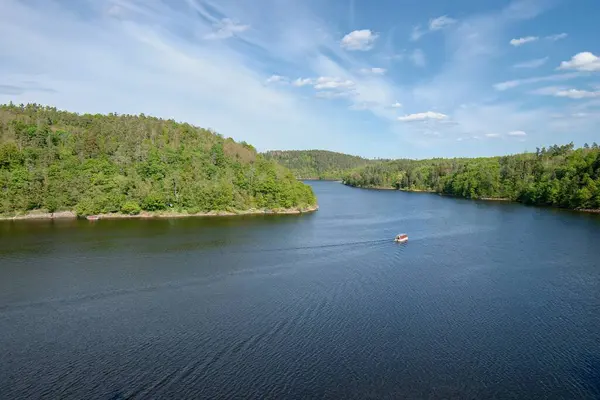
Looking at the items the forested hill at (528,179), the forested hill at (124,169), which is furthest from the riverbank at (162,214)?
the forested hill at (528,179)

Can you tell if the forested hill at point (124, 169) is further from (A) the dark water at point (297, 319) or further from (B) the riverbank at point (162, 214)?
(A) the dark water at point (297, 319)

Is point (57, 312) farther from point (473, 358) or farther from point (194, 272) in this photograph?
point (473, 358)

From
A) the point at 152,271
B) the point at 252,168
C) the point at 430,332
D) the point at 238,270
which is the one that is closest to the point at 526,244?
the point at 430,332

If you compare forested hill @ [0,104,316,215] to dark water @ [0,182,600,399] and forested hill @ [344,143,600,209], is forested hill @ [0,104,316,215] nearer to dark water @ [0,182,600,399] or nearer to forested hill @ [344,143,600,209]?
dark water @ [0,182,600,399]

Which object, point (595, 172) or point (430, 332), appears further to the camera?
point (595, 172)

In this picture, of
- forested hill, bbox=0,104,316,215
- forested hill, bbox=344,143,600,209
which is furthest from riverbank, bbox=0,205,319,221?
forested hill, bbox=344,143,600,209

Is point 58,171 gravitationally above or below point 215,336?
above
